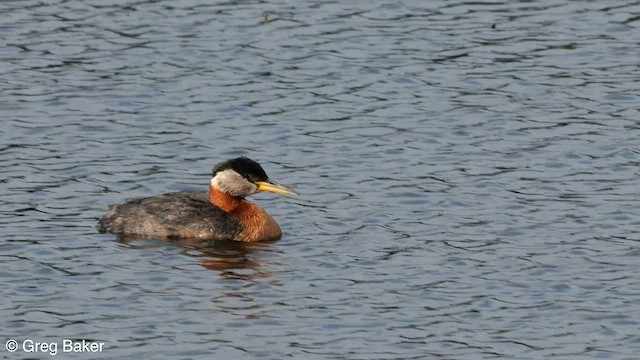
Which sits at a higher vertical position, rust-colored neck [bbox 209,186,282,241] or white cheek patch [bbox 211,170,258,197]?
white cheek patch [bbox 211,170,258,197]

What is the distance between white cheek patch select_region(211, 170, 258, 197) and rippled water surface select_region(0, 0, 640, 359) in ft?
2.28

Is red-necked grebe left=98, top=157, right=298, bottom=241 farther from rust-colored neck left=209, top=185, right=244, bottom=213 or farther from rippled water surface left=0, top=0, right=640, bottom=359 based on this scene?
rippled water surface left=0, top=0, right=640, bottom=359

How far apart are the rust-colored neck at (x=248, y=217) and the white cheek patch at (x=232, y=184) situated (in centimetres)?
8

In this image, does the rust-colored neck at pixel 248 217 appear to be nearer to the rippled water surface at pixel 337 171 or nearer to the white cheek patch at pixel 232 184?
the white cheek patch at pixel 232 184

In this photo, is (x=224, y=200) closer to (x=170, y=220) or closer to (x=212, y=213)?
(x=212, y=213)

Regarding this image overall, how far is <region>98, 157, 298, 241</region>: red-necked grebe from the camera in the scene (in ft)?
73.2

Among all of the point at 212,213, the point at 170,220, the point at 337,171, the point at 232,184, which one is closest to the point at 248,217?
the point at 212,213

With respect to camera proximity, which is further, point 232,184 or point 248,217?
point 232,184

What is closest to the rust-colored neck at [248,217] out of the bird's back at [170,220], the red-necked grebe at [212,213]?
the red-necked grebe at [212,213]

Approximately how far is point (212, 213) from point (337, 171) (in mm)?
2569

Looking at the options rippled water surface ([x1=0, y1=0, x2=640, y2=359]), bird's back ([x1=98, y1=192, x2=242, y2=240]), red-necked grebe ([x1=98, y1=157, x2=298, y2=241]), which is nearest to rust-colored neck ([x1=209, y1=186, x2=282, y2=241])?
red-necked grebe ([x1=98, y1=157, x2=298, y2=241])

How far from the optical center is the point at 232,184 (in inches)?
909

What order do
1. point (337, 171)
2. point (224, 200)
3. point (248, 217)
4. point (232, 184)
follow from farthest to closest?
point (337, 171)
point (224, 200)
point (232, 184)
point (248, 217)

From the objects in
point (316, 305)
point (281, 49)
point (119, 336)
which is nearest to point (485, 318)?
point (316, 305)
